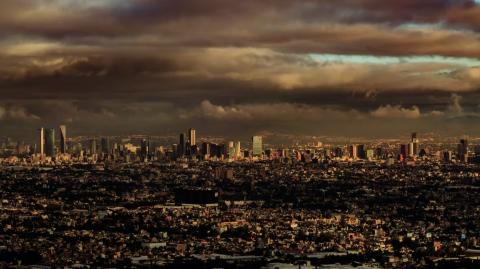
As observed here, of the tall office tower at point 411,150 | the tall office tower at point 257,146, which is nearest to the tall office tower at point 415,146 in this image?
the tall office tower at point 411,150

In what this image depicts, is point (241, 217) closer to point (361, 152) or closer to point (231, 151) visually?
point (231, 151)

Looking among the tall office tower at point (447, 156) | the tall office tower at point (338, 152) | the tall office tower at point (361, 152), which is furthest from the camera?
the tall office tower at point (338, 152)

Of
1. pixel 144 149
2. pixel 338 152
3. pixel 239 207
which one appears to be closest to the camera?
pixel 239 207

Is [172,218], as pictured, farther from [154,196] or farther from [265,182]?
[265,182]

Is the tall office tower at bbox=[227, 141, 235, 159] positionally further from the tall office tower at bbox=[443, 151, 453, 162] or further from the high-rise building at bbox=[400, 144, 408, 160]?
the tall office tower at bbox=[443, 151, 453, 162]

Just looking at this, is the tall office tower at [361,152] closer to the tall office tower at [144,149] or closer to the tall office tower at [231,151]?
the tall office tower at [231,151]

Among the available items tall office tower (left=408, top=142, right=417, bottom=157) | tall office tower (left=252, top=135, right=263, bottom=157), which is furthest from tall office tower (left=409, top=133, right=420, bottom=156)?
tall office tower (left=252, top=135, right=263, bottom=157)

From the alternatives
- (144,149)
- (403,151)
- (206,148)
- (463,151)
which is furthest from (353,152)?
(144,149)

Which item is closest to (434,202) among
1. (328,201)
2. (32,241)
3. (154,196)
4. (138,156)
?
(328,201)

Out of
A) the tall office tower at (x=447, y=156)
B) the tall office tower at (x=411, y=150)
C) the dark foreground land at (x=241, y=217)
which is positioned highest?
the tall office tower at (x=411, y=150)
